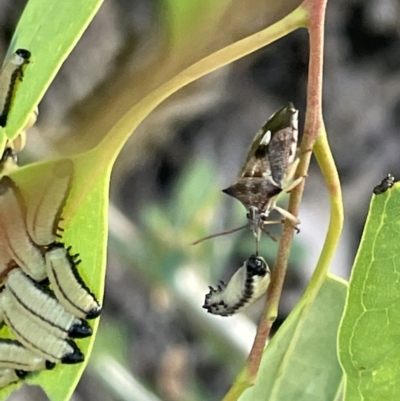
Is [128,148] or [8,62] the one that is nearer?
[8,62]

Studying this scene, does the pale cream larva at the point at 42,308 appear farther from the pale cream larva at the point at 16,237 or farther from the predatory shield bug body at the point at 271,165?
the predatory shield bug body at the point at 271,165

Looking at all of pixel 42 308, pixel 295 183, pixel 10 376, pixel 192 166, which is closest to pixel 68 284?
pixel 42 308

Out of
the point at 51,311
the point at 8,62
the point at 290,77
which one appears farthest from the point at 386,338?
the point at 290,77

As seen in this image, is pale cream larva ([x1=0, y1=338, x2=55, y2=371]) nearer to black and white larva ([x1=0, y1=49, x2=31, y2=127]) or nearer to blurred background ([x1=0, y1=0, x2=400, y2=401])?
black and white larva ([x1=0, y1=49, x2=31, y2=127])

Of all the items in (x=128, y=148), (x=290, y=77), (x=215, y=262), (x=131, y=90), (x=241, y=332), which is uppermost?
(x=290, y=77)

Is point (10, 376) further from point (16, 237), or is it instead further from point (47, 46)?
point (47, 46)

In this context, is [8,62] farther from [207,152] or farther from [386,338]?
[207,152]

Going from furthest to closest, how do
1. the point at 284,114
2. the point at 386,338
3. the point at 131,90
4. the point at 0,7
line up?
1. the point at 0,7
2. the point at 131,90
3. the point at 284,114
4. the point at 386,338
